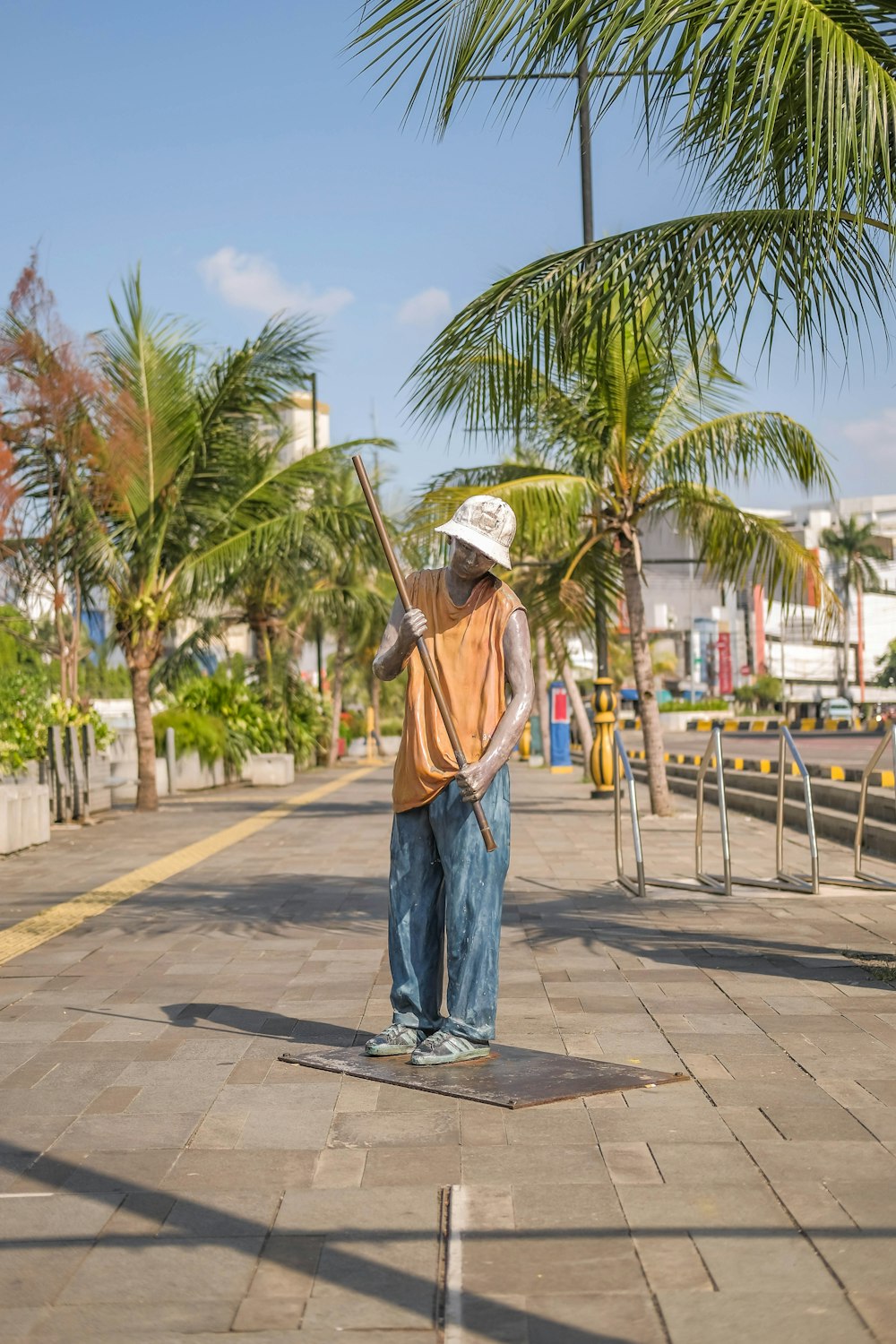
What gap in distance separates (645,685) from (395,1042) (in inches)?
423

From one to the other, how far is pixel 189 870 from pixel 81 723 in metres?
5.91

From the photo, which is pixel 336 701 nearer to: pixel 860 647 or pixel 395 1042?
pixel 395 1042

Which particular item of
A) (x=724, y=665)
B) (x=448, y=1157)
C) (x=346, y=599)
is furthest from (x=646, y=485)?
(x=724, y=665)

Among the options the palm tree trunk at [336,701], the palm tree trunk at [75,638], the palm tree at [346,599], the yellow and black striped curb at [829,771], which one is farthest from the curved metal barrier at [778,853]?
the palm tree trunk at [336,701]

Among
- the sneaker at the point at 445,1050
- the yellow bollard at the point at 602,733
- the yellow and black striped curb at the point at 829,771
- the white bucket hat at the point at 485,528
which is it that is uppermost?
the white bucket hat at the point at 485,528

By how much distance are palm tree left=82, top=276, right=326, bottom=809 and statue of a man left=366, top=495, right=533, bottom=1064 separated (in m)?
13.8

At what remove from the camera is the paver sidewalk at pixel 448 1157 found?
9.95ft

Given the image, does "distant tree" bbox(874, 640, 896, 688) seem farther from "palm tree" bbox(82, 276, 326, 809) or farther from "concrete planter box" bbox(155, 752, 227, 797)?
"palm tree" bbox(82, 276, 326, 809)

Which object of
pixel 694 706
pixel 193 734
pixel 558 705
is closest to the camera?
pixel 193 734

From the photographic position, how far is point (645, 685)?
1566 cm

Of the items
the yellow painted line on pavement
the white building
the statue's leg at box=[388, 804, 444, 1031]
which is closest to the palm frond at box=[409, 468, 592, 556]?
the yellow painted line on pavement

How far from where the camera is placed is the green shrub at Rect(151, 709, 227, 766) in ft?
81.0

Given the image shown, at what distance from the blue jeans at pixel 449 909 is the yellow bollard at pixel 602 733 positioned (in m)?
14.3

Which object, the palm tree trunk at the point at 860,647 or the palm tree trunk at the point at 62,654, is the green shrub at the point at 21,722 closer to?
the palm tree trunk at the point at 62,654
